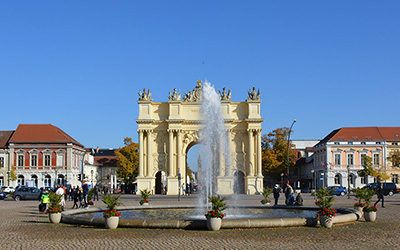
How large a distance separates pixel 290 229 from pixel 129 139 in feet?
313

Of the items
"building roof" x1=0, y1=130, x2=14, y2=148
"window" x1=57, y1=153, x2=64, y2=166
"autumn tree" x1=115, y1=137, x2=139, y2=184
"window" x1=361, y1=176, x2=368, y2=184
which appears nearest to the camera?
"window" x1=361, y1=176, x2=368, y2=184

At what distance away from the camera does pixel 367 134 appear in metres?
99.6

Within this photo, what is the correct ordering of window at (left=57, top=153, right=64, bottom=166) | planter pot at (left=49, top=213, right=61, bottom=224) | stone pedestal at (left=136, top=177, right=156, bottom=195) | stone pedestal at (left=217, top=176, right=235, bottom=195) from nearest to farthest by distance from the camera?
planter pot at (left=49, top=213, right=61, bottom=224) → stone pedestal at (left=217, top=176, right=235, bottom=195) → stone pedestal at (left=136, top=177, right=156, bottom=195) → window at (left=57, top=153, right=64, bottom=166)

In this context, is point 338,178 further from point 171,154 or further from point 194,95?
point 171,154

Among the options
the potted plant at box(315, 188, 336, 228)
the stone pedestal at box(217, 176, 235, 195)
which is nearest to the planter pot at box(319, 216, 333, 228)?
the potted plant at box(315, 188, 336, 228)

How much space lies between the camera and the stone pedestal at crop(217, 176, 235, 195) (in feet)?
258

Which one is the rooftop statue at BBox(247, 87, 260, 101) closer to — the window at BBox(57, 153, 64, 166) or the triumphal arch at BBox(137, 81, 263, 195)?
the triumphal arch at BBox(137, 81, 263, 195)

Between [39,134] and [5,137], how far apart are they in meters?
7.13

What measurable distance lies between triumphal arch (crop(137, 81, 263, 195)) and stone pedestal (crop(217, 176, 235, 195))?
154 centimetres

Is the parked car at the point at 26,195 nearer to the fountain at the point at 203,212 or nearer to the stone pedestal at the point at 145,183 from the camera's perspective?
the stone pedestal at the point at 145,183

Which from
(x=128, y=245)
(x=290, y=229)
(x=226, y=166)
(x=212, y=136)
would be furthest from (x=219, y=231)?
(x=226, y=166)

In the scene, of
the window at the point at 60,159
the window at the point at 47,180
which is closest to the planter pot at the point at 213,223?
the window at the point at 60,159

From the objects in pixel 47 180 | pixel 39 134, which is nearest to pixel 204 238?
pixel 47 180

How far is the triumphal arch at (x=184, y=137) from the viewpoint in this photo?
83000mm
